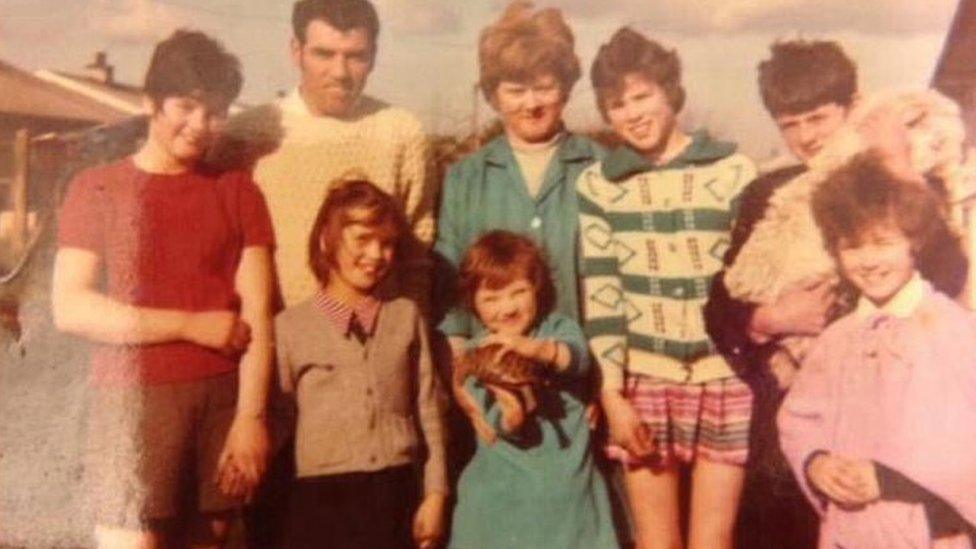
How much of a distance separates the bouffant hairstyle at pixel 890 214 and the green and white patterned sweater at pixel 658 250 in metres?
0.12

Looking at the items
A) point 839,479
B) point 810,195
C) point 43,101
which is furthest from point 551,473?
point 43,101

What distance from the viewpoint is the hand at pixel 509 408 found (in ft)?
7.37

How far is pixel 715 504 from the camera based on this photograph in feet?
7.50

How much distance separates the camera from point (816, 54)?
7.50 ft

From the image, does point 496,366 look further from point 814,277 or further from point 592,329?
point 814,277

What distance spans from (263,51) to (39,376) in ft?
1.79

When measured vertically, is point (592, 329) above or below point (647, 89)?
below

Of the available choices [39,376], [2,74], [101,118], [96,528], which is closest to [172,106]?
[101,118]

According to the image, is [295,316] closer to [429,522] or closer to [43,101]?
[429,522]

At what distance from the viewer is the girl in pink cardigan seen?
2256 mm

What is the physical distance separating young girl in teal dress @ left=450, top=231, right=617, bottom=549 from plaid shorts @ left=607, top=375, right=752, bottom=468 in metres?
0.08

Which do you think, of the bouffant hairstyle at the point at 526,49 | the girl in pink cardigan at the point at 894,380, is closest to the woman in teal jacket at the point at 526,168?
the bouffant hairstyle at the point at 526,49

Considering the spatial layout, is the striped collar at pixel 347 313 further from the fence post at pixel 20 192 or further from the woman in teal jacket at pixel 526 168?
the fence post at pixel 20 192

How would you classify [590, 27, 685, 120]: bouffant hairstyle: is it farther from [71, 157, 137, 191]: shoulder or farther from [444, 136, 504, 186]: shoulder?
[71, 157, 137, 191]: shoulder
